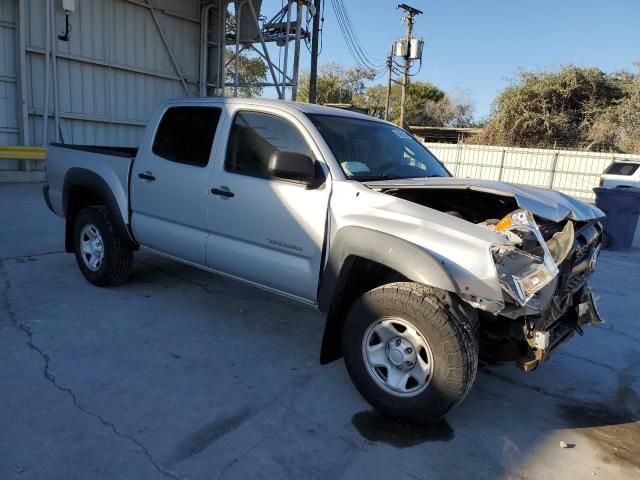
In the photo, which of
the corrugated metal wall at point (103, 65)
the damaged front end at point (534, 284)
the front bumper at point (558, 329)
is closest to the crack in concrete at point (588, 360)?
the front bumper at point (558, 329)

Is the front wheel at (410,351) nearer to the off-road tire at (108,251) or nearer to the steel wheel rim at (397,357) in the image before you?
the steel wheel rim at (397,357)

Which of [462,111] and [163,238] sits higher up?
[462,111]

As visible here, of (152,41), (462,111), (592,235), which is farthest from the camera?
(462,111)

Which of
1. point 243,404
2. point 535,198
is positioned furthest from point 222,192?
point 535,198

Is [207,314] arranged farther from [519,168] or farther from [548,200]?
A: [519,168]

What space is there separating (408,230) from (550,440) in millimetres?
1520

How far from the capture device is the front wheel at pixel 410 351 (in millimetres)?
2799

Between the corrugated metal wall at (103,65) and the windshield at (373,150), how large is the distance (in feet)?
40.7

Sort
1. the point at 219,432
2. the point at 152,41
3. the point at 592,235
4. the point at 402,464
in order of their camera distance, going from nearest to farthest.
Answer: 1. the point at 402,464
2. the point at 219,432
3. the point at 592,235
4. the point at 152,41

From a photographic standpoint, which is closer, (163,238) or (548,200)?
(548,200)

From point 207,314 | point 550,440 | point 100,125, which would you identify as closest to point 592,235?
point 550,440

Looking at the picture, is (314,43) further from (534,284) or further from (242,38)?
(534,284)

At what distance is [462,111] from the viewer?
153 ft

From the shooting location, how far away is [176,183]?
14.3 feet
